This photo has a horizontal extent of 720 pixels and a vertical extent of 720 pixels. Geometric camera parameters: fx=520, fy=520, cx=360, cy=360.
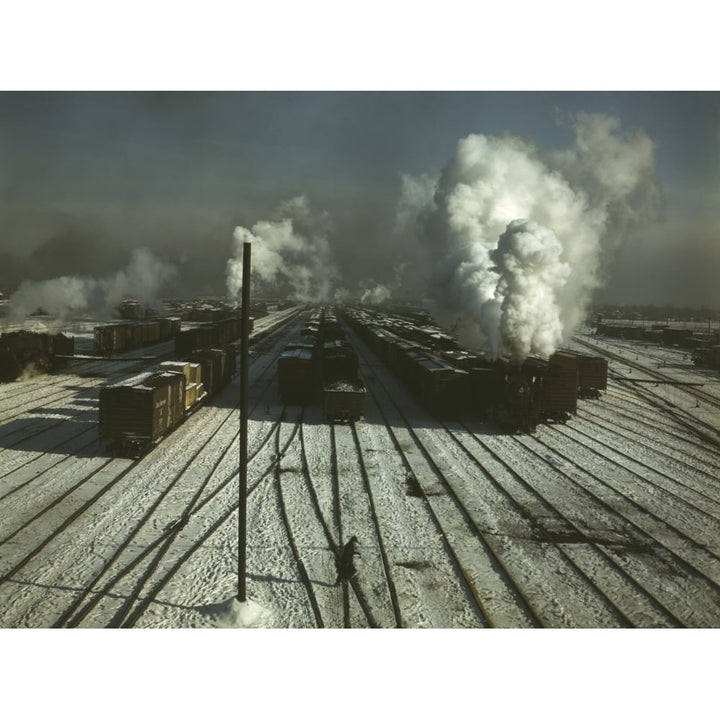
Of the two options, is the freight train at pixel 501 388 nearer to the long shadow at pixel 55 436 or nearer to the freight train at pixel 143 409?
the freight train at pixel 143 409

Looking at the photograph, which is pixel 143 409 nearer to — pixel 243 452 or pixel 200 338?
pixel 243 452

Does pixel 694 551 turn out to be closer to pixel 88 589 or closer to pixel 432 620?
pixel 432 620

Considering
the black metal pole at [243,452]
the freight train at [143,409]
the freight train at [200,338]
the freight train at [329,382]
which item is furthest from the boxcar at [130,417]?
the freight train at [200,338]

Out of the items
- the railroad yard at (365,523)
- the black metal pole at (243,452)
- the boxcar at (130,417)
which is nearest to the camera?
the black metal pole at (243,452)

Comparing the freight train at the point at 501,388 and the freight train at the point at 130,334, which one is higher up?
the freight train at the point at 501,388

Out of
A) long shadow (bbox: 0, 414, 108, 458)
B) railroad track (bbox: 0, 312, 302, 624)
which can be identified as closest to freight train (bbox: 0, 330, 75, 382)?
long shadow (bbox: 0, 414, 108, 458)

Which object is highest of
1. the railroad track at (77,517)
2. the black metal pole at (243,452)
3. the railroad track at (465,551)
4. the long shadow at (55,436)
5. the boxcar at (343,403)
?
the black metal pole at (243,452)

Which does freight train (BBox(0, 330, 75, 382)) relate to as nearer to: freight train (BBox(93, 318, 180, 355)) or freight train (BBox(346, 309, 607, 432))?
freight train (BBox(93, 318, 180, 355))

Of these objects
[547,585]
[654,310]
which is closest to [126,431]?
[547,585]
